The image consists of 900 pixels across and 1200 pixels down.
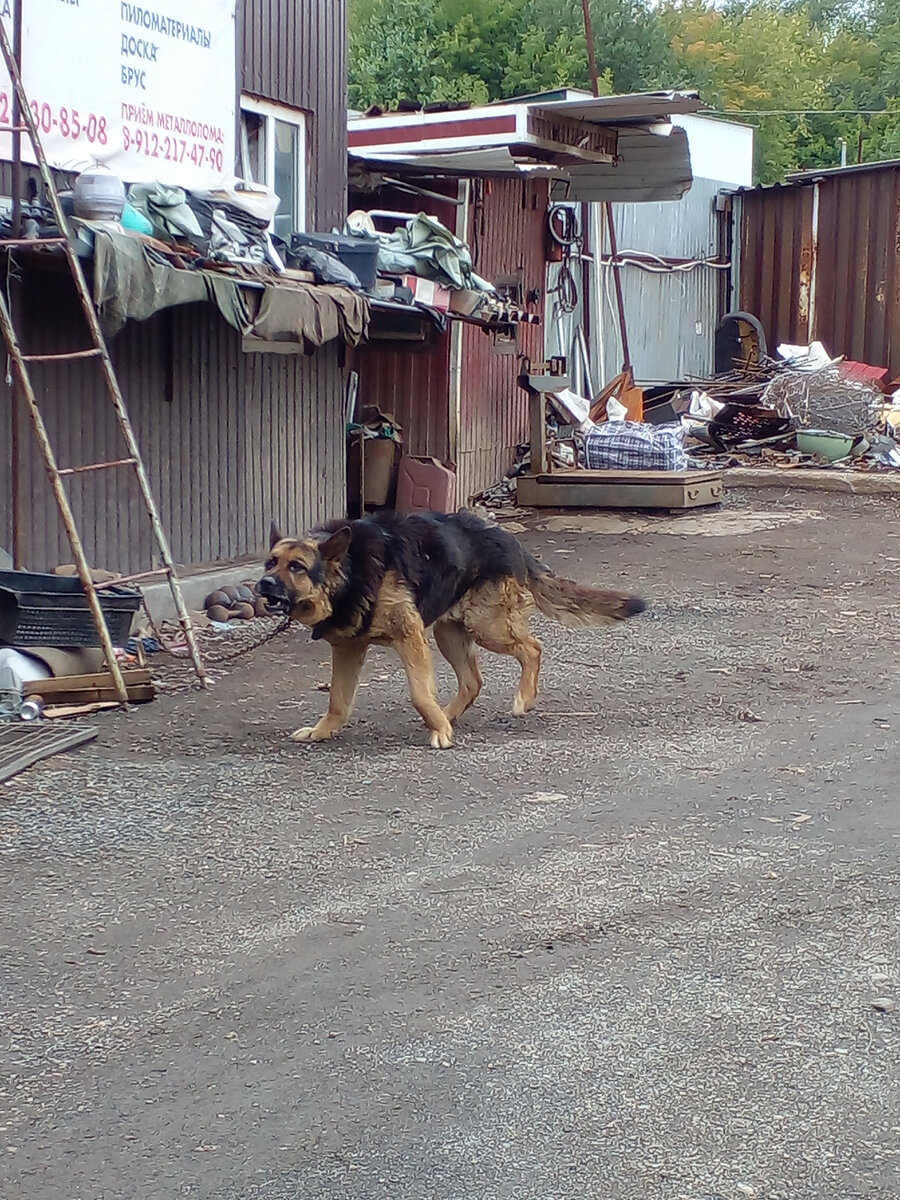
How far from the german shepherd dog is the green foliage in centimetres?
3779

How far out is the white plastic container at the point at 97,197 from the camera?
9047mm

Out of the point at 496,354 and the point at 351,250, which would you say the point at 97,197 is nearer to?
the point at 351,250

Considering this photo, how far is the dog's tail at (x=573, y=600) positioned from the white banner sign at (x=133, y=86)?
413 centimetres

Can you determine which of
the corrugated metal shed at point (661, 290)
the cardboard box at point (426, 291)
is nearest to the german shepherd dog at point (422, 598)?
the cardboard box at point (426, 291)

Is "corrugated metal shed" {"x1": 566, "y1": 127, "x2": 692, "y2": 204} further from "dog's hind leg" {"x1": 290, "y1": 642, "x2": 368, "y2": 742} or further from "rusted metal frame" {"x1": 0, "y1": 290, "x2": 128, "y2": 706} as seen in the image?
"dog's hind leg" {"x1": 290, "y1": 642, "x2": 368, "y2": 742}

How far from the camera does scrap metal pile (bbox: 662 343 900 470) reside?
19.2m

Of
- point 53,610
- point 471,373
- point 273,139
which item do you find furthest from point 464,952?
point 471,373

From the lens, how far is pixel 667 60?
163 feet

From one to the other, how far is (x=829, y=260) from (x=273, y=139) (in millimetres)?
13207

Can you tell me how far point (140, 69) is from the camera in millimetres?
10227

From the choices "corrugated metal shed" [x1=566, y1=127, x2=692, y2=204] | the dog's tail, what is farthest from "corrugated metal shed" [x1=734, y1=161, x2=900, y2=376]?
the dog's tail

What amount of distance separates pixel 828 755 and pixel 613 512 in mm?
9258

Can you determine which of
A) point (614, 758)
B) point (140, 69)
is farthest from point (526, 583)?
point (140, 69)

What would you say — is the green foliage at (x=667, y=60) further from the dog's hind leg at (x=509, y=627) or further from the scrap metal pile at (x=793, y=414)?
the dog's hind leg at (x=509, y=627)
